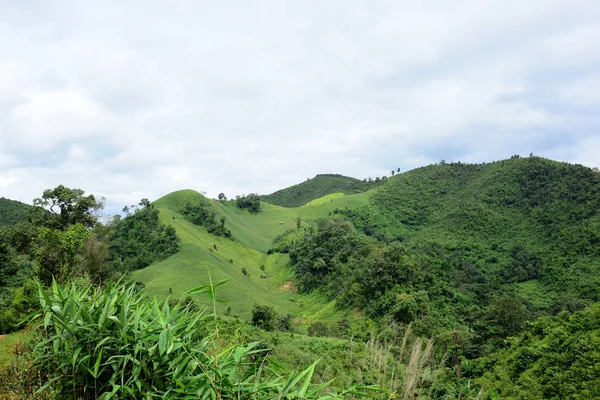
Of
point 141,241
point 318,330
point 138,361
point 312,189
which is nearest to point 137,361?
point 138,361

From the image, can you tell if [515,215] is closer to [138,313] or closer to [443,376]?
[443,376]

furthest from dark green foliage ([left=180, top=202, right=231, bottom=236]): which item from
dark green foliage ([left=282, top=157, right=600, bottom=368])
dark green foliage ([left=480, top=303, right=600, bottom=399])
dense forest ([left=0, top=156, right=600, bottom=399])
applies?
dark green foliage ([left=480, top=303, right=600, bottom=399])

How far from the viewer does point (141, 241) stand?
156 ft

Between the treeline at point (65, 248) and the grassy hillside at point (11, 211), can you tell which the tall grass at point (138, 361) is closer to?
the treeline at point (65, 248)

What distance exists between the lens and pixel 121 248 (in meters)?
45.8

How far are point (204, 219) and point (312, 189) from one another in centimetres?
6984

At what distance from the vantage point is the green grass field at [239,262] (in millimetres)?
36031

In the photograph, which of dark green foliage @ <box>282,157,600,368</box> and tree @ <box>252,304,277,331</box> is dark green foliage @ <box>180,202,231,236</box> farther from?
tree @ <box>252,304,277,331</box>

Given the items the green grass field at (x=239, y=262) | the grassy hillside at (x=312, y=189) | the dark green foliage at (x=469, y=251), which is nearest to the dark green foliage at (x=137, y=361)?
the green grass field at (x=239, y=262)

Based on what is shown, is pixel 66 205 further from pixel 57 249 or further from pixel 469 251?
pixel 469 251

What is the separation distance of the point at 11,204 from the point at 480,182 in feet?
276

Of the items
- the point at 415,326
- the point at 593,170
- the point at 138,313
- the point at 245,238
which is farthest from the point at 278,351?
the point at 593,170

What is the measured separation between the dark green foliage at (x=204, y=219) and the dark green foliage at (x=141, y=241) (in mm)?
10562

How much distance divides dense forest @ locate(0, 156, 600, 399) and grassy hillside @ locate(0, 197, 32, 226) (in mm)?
12575
